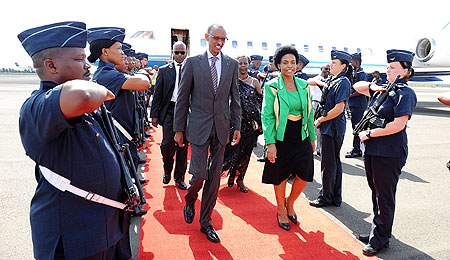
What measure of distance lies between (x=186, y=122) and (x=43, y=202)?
1.83 m

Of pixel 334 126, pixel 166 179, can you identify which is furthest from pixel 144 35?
pixel 334 126

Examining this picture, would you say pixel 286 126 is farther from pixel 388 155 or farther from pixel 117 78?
pixel 117 78

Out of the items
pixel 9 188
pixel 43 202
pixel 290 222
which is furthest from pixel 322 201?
pixel 9 188

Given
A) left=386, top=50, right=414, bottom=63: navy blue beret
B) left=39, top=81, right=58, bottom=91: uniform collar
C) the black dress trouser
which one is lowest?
the black dress trouser

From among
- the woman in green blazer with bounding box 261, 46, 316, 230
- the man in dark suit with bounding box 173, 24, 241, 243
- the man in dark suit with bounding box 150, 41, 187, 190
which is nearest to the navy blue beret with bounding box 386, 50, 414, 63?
the woman in green blazer with bounding box 261, 46, 316, 230

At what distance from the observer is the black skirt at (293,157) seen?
3176 millimetres

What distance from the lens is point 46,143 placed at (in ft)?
4.05

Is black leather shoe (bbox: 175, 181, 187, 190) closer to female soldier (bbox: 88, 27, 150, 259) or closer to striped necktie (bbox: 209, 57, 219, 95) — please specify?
female soldier (bbox: 88, 27, 150, 259)

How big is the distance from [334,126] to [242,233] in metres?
1.78

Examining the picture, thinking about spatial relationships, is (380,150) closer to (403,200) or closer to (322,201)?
(322,201)

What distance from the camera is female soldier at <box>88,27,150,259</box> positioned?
2436 mm

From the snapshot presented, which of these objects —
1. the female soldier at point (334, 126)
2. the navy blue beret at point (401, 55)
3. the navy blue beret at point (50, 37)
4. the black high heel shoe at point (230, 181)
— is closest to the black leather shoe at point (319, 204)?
the female soldier at point (334, 126)

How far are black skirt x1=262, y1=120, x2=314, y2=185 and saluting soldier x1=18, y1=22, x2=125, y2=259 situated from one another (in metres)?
2.07

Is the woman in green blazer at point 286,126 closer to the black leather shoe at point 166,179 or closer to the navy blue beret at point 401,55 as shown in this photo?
the navy blue beret at point 401,55
